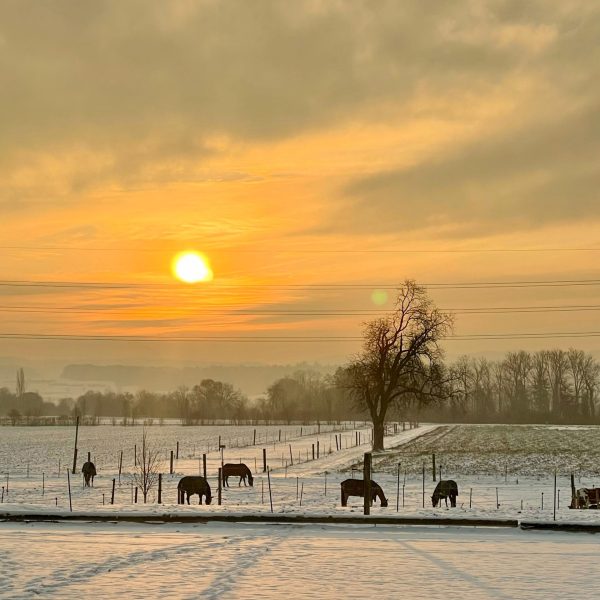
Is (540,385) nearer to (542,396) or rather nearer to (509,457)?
(542,396)

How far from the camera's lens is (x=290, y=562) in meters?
16.9

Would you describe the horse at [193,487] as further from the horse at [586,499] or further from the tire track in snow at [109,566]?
the horse at [586,499]

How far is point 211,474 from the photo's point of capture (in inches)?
1857

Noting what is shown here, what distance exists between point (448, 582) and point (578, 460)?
41.2 m

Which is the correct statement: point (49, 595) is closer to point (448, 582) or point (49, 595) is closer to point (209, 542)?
point (209, 542)

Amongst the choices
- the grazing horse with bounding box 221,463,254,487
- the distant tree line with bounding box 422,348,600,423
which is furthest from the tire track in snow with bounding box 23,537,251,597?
the distant tree line with bounding box 422,348,600,423

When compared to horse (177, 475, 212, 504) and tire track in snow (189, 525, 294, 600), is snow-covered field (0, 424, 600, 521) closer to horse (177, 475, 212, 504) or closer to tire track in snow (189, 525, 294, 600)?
horse (177, 475, 212, 504)

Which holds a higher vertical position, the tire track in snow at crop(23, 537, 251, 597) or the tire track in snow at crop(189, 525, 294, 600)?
the tire track in snow at crop(23, 537, 251, 597)

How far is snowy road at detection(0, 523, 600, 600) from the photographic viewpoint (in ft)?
47.4

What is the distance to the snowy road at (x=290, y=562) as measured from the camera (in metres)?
14.5

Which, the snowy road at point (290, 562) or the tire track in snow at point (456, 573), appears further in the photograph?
the snowy road at point (290, 562)

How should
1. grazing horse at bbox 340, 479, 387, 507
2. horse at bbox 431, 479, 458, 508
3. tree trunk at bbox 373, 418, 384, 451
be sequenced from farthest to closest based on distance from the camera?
tree trunk at bbox 373, 418, 384, 451 < grazing horse at bbox 340, 479, 387, 507 < horse at bbox 431, 479, 458, 508

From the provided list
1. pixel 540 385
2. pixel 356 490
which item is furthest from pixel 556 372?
pixel 356 490

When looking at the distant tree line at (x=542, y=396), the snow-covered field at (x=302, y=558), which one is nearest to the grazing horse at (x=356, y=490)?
the snow-covered field at (x=302, y=558)
